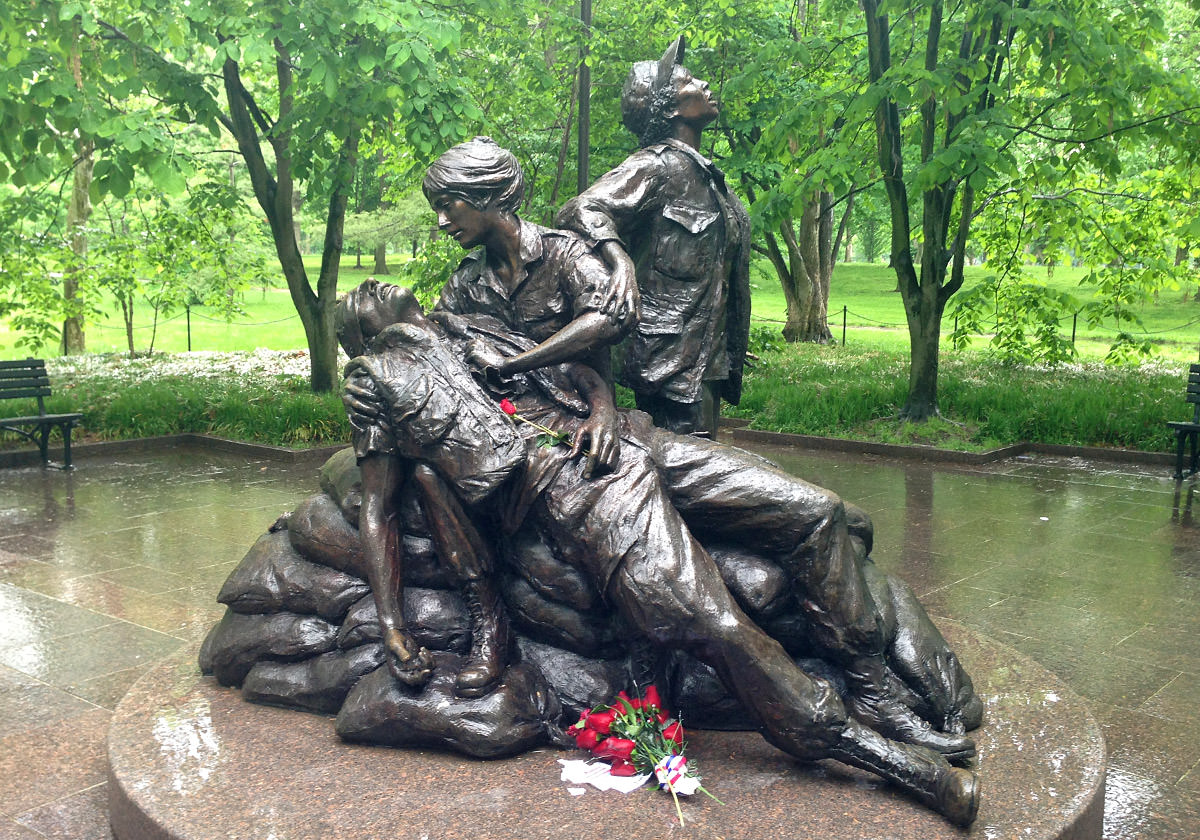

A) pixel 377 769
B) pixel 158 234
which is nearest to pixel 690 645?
pixel 377 769

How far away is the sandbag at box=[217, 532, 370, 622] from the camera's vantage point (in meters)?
3.66

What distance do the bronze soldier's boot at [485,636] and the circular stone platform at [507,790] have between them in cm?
25

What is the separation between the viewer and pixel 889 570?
6191mm

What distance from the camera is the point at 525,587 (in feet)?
11.6

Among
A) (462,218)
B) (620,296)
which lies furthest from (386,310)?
(620,296)

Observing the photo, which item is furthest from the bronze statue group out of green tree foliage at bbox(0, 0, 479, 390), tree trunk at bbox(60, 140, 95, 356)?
tree trunk at bbox(60, 140, 95, 356)

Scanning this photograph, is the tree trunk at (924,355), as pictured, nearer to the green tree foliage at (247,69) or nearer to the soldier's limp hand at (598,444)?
the green tree foliage at (247,69)

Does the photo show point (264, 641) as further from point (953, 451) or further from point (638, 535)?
point (953, 451)

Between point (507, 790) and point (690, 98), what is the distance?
294cm

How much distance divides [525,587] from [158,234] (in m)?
13.4

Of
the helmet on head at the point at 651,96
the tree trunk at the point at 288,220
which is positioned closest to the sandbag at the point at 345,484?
the helmet on head at the point at 651,96

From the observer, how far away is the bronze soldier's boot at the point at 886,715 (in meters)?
3.14

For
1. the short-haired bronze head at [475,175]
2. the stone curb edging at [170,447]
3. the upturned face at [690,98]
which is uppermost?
the upturned face at [690,98]

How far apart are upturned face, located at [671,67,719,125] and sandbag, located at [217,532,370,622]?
2.38m
